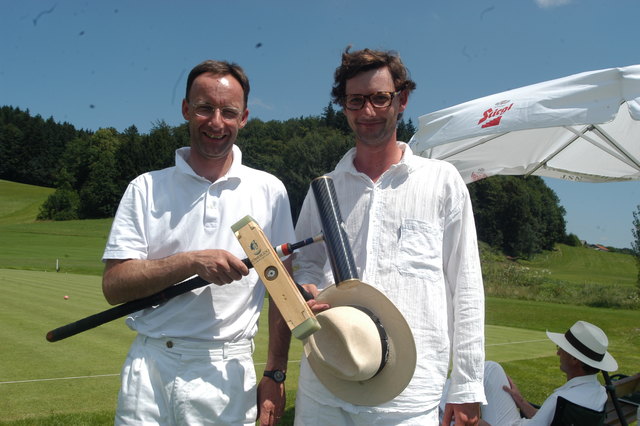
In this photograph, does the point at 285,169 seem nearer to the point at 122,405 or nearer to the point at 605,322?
the point at 605,322

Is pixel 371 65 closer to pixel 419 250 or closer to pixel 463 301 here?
pixel 419 250

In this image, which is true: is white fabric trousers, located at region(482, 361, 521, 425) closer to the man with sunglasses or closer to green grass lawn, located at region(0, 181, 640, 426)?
green grass lawn, located at region(0, 181, 640, 426)

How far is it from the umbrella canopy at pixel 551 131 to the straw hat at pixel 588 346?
5.51 feet

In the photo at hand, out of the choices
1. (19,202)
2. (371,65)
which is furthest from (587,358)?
(19,202)

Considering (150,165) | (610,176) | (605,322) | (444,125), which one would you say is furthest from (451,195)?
(150,165)

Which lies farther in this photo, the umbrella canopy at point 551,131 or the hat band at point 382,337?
the umbrella canopy at point 551,131

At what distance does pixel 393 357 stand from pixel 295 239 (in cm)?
78

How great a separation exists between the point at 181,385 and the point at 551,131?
6.40 meters

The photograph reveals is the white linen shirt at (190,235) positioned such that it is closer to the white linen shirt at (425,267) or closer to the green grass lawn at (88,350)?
the white linen shirt at (425,267)

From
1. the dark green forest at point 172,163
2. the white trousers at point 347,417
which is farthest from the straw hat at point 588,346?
the dark green forest at point 172,163

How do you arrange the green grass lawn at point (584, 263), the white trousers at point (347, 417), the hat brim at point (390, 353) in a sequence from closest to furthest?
1. the hat brim at point (390, 353)
2. the white trousers at point (347, 417)
3. the green grass lawn at point (584, 263)

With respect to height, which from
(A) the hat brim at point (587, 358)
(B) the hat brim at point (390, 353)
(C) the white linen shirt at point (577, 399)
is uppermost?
(B) the hat brim at point (390, 353)

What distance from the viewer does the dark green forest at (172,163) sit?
216 feet

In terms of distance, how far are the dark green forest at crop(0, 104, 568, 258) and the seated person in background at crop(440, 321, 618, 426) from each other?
5272 centimetres
